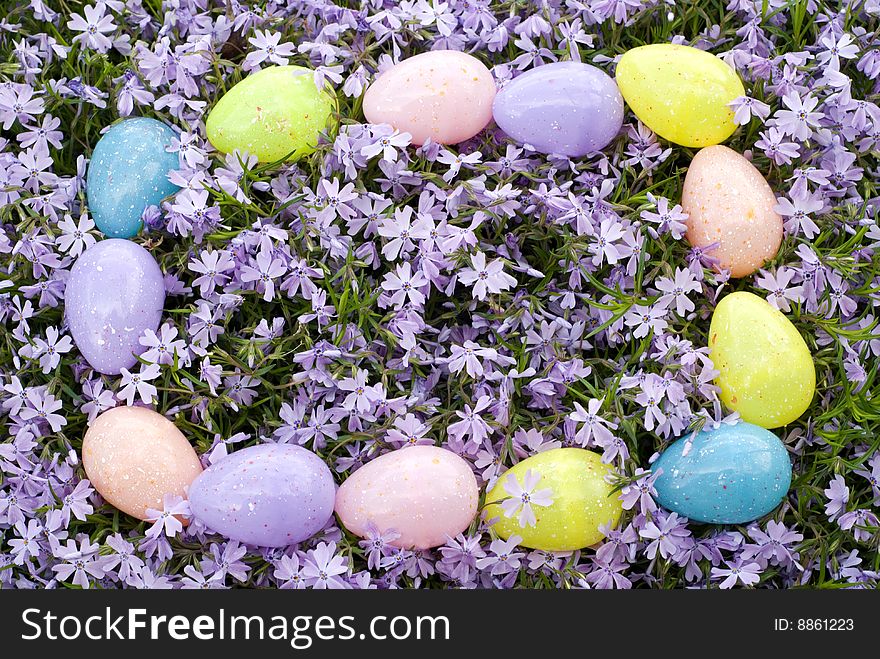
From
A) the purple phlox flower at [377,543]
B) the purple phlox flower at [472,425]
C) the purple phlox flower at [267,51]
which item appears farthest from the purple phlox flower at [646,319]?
the purple phlox flower at [267,51]

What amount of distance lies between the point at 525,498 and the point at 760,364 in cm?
37

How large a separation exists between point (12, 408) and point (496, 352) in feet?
2.33

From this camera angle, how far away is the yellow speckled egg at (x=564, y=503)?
4.04 ft

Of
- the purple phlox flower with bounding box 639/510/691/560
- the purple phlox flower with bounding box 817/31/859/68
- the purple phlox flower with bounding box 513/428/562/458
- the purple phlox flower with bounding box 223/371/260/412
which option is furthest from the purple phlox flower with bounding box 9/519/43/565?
the purple phlox flower with bounding box 817/31/859/68

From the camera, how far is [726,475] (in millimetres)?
1217

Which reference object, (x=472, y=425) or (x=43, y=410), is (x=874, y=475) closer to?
(x=472, y=425)

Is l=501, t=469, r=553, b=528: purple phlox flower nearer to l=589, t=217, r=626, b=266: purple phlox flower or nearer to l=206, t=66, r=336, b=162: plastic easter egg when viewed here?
l=589, t=217, r=626, b=266: purple phlox flower

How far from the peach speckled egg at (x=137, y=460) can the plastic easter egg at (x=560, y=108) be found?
665mm

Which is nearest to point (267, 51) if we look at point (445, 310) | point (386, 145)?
point (386, 145)

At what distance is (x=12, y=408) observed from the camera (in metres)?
1.31

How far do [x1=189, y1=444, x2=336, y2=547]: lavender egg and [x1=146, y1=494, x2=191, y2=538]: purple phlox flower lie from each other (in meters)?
0.01

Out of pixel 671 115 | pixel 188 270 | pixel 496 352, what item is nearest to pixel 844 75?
pixel 671 115

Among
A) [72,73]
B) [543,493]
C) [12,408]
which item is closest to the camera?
[543,493]

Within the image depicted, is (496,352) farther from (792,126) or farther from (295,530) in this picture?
(792,126)
